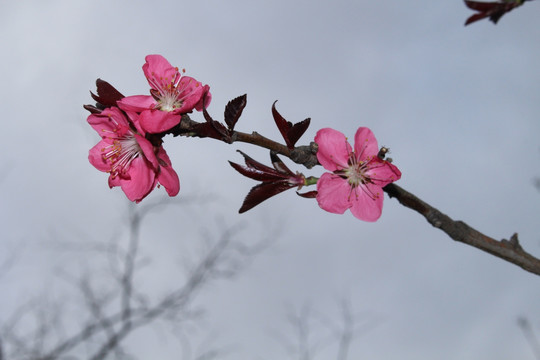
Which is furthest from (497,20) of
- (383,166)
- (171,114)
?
(171,114)

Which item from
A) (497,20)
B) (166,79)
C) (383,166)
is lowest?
(497,20)

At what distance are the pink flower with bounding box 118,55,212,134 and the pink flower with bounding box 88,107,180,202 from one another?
0.12 ft

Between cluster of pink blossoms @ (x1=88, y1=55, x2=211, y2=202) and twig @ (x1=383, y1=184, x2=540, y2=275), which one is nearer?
twig @ (x1=383, y1=184, x2=540, y2=275)

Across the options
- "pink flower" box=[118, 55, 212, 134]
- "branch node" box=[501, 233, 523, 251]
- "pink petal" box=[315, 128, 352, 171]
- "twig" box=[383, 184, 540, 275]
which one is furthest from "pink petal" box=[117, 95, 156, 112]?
"branch node" box=[501, 233, 523, 251]

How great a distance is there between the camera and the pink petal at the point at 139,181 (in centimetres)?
124

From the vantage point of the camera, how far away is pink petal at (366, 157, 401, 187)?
3.53ft

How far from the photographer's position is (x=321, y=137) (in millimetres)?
1131

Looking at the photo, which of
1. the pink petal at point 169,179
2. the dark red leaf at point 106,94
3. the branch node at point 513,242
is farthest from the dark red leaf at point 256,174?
the branch node at point 513,242

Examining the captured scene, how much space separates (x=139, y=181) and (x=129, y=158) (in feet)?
0.30

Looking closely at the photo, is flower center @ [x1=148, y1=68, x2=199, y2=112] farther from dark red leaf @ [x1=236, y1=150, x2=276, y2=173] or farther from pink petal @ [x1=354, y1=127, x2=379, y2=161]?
pink petal @ [x1=354, y1=127, x2=379, y2=161]

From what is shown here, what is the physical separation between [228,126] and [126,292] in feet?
24.7

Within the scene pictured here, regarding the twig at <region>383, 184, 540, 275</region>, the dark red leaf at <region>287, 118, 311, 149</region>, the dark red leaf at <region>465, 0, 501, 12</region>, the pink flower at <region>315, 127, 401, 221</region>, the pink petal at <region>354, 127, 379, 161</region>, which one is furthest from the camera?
the pink petal at <region>354, 127, 379, 161</region>

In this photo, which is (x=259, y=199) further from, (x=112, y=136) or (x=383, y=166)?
(x=112, y=136)

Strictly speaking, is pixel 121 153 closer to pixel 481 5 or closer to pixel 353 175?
pixel 353 175
